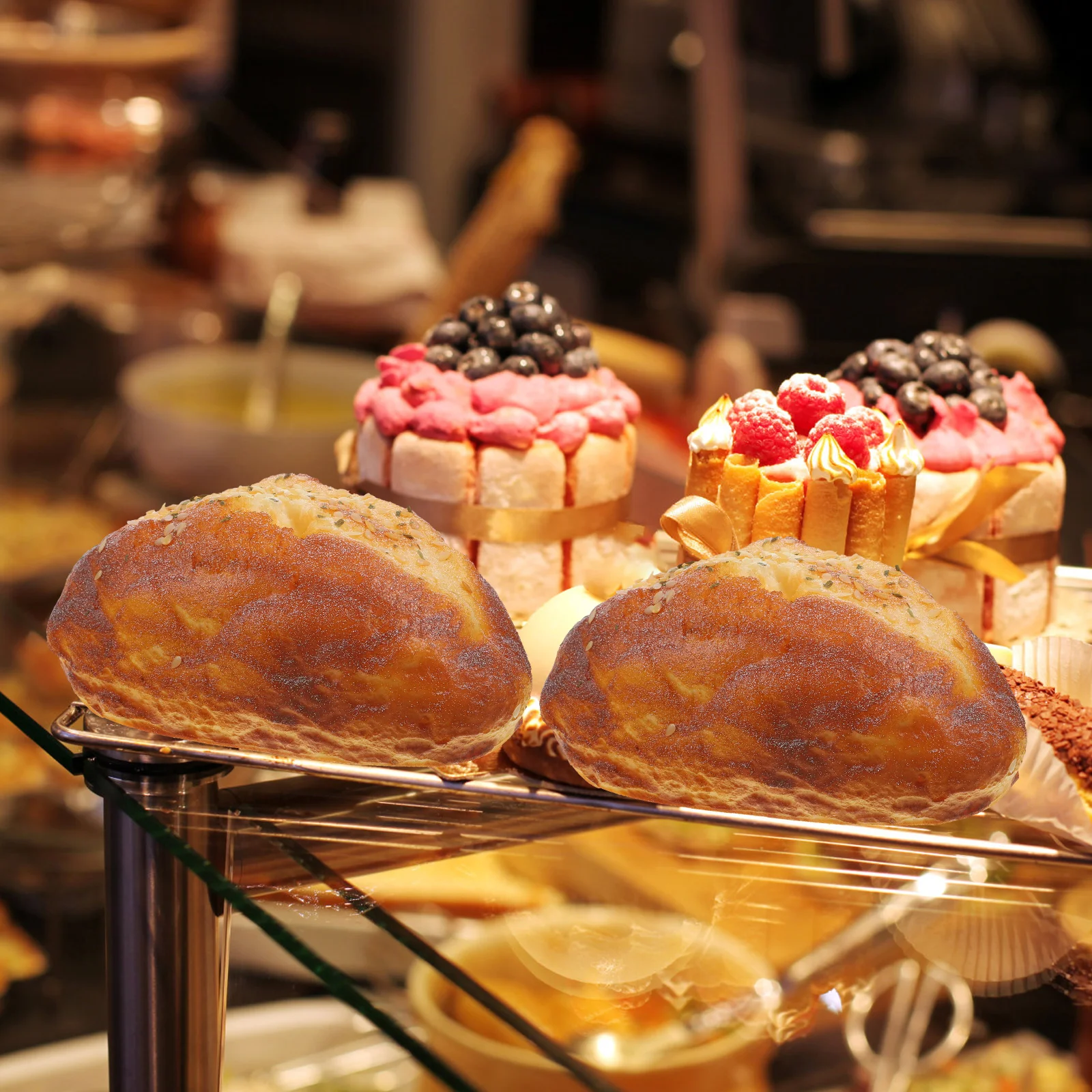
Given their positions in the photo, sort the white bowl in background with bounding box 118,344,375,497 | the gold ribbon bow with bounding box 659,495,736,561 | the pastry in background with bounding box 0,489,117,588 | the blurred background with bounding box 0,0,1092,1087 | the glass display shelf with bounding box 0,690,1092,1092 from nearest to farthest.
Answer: the glass display shelf with bounding box 0,690,1092,1092
the gold ribbon bow with bounding box 659,495,736,561
the white bowl in background with bounding box 118,344,375,497
the blurred background with bounding box 0,0,1092,1087
the pastry in background with bounding box 0,489,117,588

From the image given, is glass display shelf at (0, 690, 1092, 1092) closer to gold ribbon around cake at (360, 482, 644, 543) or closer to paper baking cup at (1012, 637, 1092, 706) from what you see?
paper baking cup at (1012, 637, 1092, 706)

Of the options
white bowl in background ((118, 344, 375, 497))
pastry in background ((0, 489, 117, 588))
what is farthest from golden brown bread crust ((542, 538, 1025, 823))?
pastry in background ((0, 489, 117, 588))

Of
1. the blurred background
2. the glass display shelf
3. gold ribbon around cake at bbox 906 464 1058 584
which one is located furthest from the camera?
the blurred background

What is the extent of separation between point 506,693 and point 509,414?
271mm

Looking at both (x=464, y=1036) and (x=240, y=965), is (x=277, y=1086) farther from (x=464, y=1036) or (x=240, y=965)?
(x=464, y=1036)

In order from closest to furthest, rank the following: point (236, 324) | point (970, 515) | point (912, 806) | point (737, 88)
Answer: point (912, 806) → point (970, 515) → point (236, 324) → point (737, 88)

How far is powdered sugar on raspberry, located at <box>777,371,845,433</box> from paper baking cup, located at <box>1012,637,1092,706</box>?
7.3 inches

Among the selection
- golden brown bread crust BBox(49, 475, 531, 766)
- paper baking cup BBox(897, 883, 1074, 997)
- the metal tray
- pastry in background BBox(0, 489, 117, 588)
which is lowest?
pastry in background BBox(0, 489, 117, 588)

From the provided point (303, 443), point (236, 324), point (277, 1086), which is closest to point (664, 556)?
point (303, 443)

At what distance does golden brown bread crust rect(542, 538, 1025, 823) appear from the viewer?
661 mm

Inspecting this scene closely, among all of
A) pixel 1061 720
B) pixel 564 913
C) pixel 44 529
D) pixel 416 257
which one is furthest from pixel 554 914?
pixel 416 257

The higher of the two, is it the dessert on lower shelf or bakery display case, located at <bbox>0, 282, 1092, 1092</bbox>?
the dessert on lower shelf

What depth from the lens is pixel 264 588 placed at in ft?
2.29

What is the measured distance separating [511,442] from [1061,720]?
388 mm
